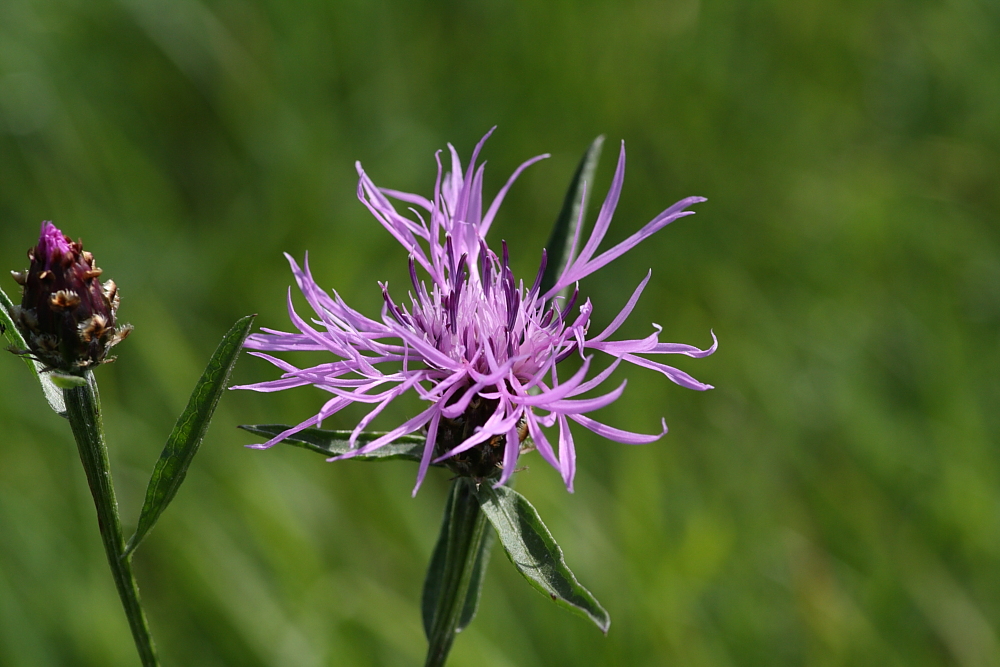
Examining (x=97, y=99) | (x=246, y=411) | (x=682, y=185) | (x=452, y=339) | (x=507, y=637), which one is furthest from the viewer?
(x=682, y=185)

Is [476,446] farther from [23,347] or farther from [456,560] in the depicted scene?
[23,347]

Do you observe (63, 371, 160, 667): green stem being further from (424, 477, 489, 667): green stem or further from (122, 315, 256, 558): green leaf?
(424, 477, 489, 667): green stem

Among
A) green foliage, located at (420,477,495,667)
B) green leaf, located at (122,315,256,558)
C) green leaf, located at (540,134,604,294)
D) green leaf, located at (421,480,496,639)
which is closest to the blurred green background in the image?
green leaf, located at (421,480,496,639)

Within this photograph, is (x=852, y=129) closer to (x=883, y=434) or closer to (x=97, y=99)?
(x=883, y=434)

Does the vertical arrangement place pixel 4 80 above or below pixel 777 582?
above

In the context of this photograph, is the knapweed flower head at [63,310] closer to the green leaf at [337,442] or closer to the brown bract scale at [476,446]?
the green leaf at [337,442]

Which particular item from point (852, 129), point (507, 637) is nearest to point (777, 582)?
point (507, 637)

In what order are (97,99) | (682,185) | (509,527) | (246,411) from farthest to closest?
(682,185) < (97,99) < (246,411) < (509,527)
